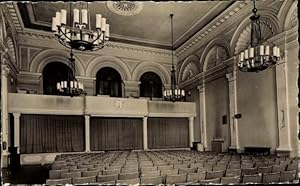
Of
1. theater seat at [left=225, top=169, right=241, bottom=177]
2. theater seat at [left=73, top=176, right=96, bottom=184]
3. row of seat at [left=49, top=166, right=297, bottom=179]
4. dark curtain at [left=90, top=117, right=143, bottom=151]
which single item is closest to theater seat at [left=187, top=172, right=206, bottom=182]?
row of seat at [left=49, top=166, right=297, bottom=179]

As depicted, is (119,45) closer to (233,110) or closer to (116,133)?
(116,133)

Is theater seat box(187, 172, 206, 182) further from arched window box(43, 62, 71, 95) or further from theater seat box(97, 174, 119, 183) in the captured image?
arched window box(43, 62, 71, 95)

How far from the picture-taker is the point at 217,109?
1392 centimetres

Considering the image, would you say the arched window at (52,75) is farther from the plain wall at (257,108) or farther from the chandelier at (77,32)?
the plain wall at (257,108)

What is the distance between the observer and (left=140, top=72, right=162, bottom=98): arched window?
705 inches

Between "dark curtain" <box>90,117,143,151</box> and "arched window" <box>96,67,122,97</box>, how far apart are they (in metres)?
2.09

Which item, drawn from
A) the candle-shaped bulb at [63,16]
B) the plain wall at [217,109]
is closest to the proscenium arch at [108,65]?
the plain wall at [217,109]

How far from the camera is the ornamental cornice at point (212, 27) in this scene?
12120mm

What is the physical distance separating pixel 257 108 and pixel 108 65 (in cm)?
903

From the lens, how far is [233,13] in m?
12.5

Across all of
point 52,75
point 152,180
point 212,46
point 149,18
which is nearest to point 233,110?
point 212,46

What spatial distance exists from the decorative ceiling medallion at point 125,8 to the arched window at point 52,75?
4986 millimetres

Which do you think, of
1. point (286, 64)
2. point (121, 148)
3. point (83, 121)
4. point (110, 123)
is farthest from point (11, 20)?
point (286, 64)

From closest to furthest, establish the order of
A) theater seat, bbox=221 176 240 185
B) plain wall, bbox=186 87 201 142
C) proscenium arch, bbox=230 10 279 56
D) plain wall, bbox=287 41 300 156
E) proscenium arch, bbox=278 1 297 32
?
theater seat, bbox=221 176 240 185 < plain wall, bbox=287 41 300 156 < proscenium arch, bbox=278 1 297 32 < proscenium arch, bbox=230 10 279 56 < plain wall, bbox=186 87 201 142
